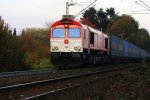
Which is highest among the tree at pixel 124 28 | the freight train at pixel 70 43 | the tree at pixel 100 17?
the tree at pixel 100 17

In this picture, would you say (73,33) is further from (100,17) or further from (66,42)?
(100,17)

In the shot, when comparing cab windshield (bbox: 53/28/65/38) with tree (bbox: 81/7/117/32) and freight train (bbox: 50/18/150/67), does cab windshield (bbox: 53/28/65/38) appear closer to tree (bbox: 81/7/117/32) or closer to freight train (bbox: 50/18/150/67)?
freight train (bbox: 50/18/150/67)

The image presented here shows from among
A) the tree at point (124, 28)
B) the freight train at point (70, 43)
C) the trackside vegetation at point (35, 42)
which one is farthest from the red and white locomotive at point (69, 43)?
the tree at point (124, 28)

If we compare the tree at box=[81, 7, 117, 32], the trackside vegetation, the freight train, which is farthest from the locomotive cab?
the tree at box=[81, 7, 117, 32]

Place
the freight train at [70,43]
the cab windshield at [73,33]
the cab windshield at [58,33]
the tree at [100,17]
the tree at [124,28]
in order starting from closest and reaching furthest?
the freight train at [70,43], the cab windshield at [73,33], the cab windshield at [58,33], the tree at [124,28], the tree at [100,17]

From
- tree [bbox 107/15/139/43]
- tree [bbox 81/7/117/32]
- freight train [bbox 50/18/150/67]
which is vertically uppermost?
tree [bbox 81/7/117/32]

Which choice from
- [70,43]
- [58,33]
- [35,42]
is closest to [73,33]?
[70,43]

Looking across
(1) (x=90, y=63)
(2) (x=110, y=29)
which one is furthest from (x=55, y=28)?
(2) (x=110, y=29)

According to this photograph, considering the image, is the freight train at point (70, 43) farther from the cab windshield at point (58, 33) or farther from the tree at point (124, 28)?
the tree at point (124, 28)

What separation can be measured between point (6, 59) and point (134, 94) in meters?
20.6

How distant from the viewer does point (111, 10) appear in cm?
12388

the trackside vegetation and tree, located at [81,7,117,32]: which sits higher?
tree, located at [81,7,117,32]

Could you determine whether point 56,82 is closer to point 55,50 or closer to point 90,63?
point 55,50

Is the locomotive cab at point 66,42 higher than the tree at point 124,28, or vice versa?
the tree at point 124,28
